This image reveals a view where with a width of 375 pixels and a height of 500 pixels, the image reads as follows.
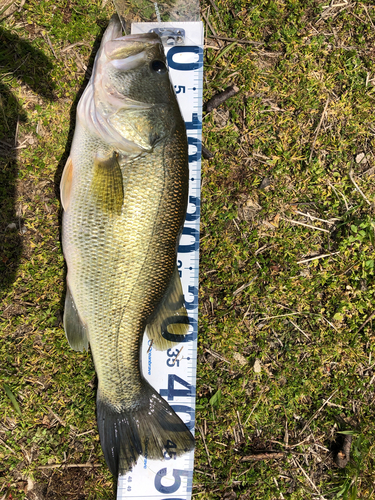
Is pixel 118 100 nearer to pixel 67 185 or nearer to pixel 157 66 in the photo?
pixel 157 66

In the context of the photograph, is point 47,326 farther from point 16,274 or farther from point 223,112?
point 223,112

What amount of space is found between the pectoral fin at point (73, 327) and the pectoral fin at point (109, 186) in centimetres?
77

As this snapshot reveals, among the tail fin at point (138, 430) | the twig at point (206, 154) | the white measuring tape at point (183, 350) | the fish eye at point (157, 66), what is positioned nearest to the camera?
the fish eye at point (157, 66)

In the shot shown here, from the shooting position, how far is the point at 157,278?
7.09ft

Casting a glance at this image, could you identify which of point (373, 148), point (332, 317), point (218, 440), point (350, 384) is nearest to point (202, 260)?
point (332, 317)

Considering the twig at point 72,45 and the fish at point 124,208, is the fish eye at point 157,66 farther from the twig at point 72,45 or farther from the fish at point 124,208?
the twig at point 72,45

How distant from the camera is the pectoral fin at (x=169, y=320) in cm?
232

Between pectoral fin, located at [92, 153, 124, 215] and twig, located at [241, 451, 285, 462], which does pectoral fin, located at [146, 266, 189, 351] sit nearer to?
pectoral fin, located at [92, 153, 124, 215]

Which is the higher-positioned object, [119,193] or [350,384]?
[119,193]

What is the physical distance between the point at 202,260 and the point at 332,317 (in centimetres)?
128

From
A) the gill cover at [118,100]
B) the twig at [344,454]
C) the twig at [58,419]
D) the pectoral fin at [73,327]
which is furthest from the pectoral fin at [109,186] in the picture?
the twig at [344,454]

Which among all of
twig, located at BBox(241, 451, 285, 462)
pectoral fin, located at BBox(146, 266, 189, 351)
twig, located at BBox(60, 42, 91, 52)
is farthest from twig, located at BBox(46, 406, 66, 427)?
twig, located at BBox(60, 42, 91, 52)

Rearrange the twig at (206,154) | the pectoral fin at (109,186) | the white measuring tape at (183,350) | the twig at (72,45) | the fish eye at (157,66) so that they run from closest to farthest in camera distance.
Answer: the pectoral fin at (109,186), the fish eye at (157,66), the white measuring tape at (183,350), the twig at (72,45), the twig at (206,154)

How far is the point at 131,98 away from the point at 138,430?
2325 millimetres
